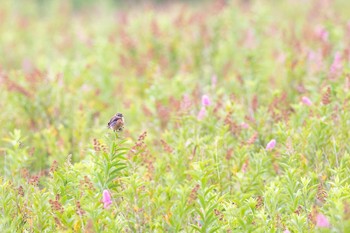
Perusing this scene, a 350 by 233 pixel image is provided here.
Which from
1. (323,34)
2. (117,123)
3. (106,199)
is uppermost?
(117,123)

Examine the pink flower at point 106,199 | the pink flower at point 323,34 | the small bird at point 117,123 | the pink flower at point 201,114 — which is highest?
the small bird at point 117,123

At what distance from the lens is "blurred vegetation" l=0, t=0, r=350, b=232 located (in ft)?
9.40

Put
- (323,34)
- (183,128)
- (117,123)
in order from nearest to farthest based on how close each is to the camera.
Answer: (117,123), (183,128), (323,34)

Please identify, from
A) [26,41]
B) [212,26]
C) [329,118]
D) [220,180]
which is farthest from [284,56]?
[26,41]

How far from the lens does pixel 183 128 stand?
13.0 ft

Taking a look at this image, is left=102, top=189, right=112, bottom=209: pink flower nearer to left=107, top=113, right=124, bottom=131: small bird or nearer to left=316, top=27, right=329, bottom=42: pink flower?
left=107, top=113, right=124, bottom=131: small bird

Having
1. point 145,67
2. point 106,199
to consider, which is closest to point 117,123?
point 106,199

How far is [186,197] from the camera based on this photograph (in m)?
2.93

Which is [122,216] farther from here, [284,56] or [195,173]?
[284,56]

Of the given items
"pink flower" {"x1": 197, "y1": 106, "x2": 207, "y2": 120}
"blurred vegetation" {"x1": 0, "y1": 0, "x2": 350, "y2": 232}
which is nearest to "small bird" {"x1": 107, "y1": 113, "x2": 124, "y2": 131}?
"blurred vegetation" {"x1": 0, "y1": 0, "x2": 350, "y2": 232}

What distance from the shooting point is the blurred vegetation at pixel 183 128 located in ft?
9.40

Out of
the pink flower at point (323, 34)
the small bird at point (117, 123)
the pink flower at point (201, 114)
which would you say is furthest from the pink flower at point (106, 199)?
the pink flower at point (323, 34)

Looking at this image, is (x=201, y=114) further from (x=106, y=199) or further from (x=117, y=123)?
(x=106, y=199)

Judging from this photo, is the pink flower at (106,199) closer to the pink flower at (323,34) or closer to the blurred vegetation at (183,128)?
the blurred vegetation at (183,128)
